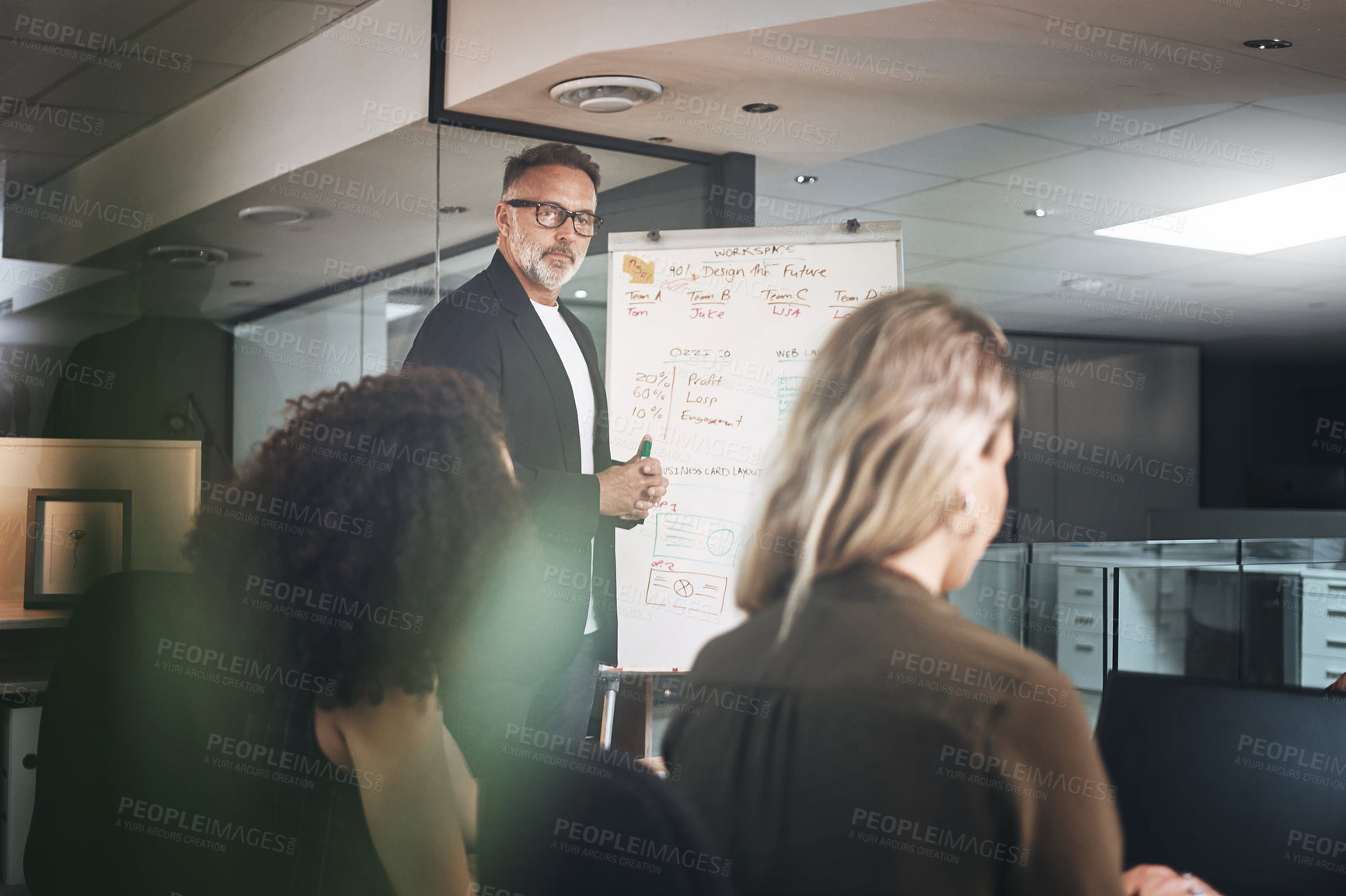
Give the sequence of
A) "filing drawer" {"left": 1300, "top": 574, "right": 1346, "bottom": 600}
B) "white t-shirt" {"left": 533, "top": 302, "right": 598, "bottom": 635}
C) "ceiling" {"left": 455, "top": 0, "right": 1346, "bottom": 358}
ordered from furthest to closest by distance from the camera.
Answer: "filing drawer" {"left": 1300, "top": 574, "right": 1346, "bottom": 600} → "white t-shirt" {"left": 533, "top": 302, "right": 598, "bottom": 635} → "ceiling" {"left": 455, "top": 0, "right": 1346, "bottom": 358}

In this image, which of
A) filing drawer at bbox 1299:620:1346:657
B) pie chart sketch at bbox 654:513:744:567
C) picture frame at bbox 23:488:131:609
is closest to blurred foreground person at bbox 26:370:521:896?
picture frame at bbox 23:488:131:609

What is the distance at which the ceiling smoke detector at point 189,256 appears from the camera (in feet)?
9.56

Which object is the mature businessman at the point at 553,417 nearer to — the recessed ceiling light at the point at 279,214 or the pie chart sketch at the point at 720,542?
the pie chart sketch at the point at 720,542

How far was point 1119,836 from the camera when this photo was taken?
1.65 meters

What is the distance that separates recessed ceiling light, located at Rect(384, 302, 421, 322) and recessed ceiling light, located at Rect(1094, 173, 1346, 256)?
370 centimetres

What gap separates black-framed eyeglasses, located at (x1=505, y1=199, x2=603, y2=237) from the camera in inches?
119

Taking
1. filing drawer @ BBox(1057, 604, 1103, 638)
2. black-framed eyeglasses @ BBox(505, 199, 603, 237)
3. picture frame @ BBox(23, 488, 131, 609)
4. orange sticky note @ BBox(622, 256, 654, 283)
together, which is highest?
black-framed eyeglasses @ BBox(505, 199, 603, 237)

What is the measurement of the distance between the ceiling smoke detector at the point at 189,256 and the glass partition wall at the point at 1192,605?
276 centimetres

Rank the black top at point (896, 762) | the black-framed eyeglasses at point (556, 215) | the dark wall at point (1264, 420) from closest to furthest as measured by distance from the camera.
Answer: the black top at point (896, 762) < the black-framed eyeglasses at point (556, 215) < the dark wall at point (1264, 420)

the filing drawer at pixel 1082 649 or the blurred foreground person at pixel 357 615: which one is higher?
the blurred foreground person at pixel 357 615

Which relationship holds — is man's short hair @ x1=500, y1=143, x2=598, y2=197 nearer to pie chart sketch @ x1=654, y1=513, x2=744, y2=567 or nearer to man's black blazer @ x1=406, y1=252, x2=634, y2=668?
man's black blazer @ x1=406, y1=252, x2=634, y2=668

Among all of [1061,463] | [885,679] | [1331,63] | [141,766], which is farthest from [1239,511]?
[141,766]

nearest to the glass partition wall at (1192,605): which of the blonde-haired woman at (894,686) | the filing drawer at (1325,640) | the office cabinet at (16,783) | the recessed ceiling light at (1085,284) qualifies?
the filing drawer at (1325,640)

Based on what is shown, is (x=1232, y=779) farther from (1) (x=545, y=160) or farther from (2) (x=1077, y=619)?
(2) (x=1077, y=619)
